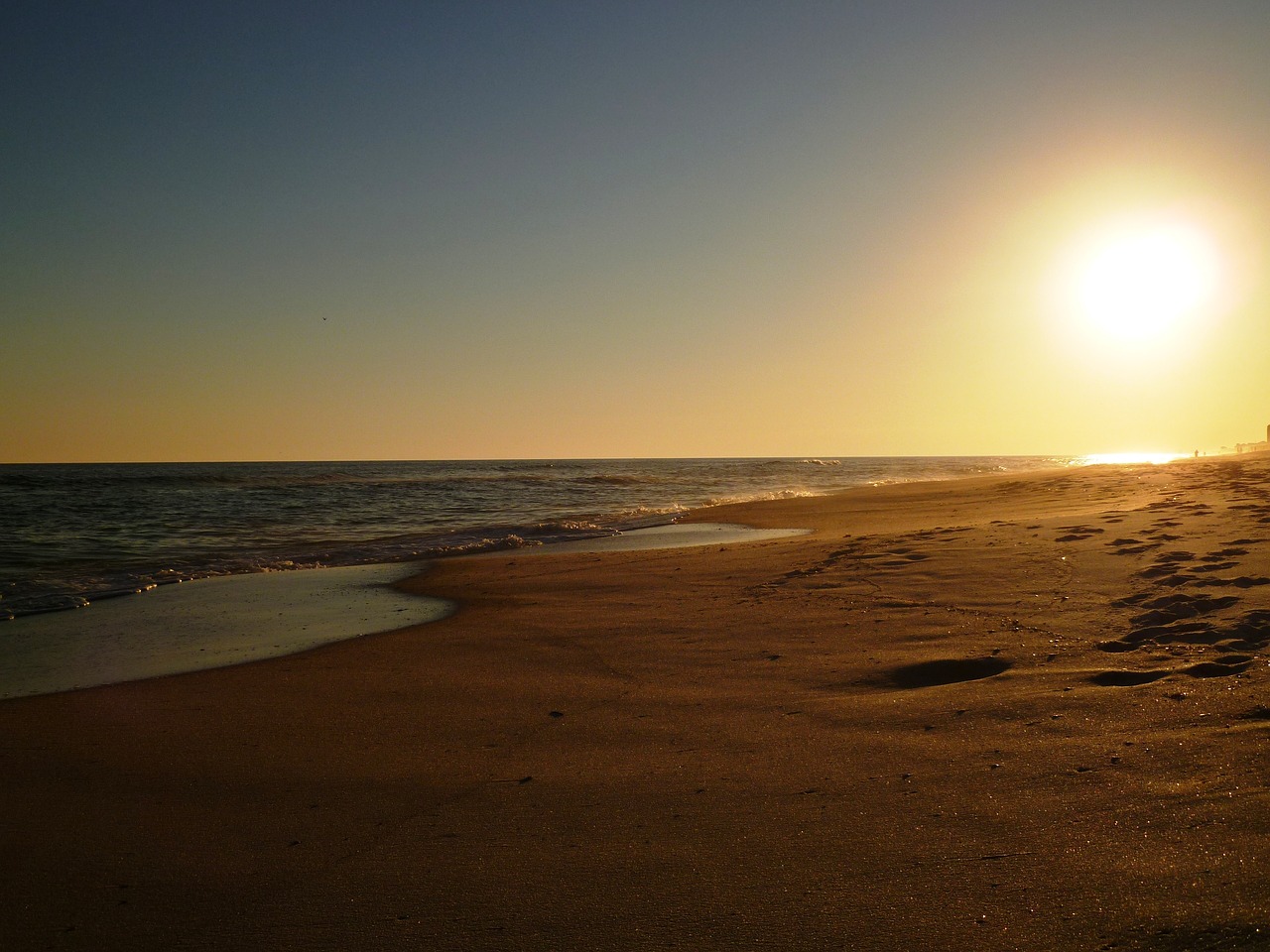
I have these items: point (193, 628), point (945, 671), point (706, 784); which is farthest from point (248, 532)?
point (706, 784)

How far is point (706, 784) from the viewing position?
10.8 ft

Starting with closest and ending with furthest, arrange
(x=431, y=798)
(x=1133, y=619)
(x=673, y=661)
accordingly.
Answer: (x=431, y=798)
(x=1133, y=619)
(x=673, y=661)

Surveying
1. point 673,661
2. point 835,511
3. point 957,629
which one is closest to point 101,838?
point 673,661

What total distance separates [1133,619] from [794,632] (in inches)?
83.3

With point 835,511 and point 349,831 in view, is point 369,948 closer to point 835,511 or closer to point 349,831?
point 349,831

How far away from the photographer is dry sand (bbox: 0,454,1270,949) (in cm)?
236

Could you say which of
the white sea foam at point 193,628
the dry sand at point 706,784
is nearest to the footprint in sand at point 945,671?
the dry sand at point 706,784

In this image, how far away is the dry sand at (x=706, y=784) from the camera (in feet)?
7.75

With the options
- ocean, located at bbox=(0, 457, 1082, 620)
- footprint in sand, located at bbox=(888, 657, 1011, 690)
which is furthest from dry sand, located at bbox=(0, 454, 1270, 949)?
ocean, located at bbox=(0, 457, 1082, 620)

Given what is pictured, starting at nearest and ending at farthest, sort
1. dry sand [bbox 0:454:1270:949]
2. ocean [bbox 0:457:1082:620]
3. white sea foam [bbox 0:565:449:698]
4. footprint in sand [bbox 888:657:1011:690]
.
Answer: dry sand [bbox 0:454:1270:949] < footprint in sand [bbox 888:657:1011:690] < white sea foam [bbox 0:565:449:698] < ocean [bbox 0:457:1082:620]

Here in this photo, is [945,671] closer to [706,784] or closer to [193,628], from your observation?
[706,784]

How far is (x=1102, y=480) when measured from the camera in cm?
1775

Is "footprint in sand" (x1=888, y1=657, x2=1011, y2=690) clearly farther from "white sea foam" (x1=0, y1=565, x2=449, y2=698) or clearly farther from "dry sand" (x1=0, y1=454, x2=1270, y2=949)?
"white sea foam" (x1=0, y1=565, x2=449, y2=698)

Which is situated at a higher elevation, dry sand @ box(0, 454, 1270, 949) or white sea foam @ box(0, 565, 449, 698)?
dry sand @ box(0, 454, 1270, 949)
